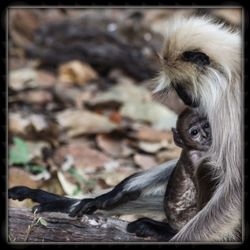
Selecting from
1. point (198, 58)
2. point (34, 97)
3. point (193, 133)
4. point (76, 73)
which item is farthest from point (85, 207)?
point (76, 73)

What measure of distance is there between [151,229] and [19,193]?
943 millimetres

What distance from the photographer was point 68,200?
5176 mm

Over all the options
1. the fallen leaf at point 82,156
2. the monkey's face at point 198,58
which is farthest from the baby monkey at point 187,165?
the fallen leaf at point 82,156

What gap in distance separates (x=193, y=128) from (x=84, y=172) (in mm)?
2269

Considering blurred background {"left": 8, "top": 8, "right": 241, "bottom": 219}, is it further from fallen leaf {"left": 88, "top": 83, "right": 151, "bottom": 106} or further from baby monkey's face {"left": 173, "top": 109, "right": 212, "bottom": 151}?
baby monkey's face {"left": 173, "top": 109, "right": 212, "bottom": 151}

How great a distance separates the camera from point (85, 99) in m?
8.83

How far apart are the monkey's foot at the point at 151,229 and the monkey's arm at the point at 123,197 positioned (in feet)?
1.24

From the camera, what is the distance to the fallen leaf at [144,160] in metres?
7.03

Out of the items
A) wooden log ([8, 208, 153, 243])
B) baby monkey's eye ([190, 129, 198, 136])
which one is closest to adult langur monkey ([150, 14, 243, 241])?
baby monkey's eye ([190, 129, 198, 136])

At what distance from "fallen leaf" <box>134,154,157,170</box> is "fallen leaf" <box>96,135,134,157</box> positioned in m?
0.15

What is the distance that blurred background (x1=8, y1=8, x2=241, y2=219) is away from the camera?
680 centimetres

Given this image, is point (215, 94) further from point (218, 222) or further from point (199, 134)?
point (218, 222)
